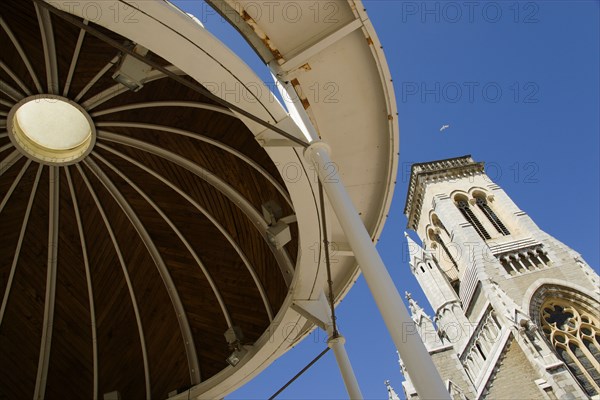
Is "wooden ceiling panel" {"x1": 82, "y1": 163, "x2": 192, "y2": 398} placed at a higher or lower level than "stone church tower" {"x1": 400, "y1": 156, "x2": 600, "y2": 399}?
lower

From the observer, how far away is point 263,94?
800cm

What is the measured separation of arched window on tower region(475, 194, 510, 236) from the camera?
4276 cm

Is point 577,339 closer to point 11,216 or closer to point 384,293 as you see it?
point 384,293

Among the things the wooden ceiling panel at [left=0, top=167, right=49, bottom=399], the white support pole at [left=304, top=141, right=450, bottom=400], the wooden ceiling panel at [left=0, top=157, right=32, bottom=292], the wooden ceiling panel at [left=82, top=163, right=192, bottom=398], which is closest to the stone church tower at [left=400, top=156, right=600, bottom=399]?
the wooden ceiling panel at [left=82, top=163, right=192, bottom=398]

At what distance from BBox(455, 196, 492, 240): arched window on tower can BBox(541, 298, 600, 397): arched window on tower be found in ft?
29.3

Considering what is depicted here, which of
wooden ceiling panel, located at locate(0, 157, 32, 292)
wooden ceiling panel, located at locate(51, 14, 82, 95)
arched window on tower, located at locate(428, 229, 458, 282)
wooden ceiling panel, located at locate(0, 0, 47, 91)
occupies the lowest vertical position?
wooden ceiling panel, located at locate(0, 157, 32, 292)

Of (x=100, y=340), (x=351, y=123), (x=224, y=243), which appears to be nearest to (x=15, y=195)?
(x=100, y=340)

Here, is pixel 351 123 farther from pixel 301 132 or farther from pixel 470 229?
pixel 470 229

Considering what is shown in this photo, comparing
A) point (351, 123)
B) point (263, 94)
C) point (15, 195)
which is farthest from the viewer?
point (15, 195)

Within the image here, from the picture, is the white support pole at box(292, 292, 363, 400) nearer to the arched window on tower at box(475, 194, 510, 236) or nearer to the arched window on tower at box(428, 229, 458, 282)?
the arched window on tower at box(475, 194, 510, 236)

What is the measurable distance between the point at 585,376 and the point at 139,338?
1171 inches

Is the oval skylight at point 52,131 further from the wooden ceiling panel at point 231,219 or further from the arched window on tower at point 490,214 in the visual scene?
the arched window on tower at point 490,214

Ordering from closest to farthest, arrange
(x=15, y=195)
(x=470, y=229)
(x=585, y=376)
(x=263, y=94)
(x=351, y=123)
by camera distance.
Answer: (x=263, y=94) → (x=351, y=123) → (x=15, y=195) → (x=585, y=376) → (x=470, y=229)

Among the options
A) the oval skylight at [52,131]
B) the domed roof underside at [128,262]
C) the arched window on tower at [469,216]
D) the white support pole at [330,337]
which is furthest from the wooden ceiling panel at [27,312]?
the arched window on tower at [469,216]
